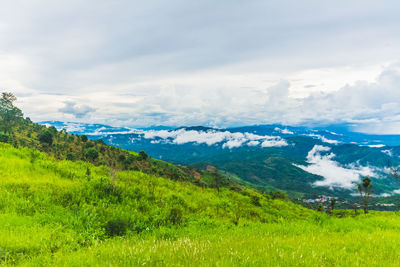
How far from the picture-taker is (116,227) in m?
7.89

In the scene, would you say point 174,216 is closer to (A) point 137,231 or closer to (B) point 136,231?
(A) point 137,231

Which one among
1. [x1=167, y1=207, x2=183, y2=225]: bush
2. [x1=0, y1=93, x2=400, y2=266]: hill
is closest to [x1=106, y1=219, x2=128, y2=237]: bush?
[x1=0, y1=93, x2=400, y2=266]: hill

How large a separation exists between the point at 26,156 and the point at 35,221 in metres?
9.25

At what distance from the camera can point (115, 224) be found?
7.89m

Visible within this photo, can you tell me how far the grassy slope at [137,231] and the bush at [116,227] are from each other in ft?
0.12

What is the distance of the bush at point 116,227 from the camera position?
7.67 meters

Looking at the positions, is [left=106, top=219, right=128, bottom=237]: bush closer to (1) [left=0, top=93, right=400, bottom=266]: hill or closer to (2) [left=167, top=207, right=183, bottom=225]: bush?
(1) [left=0, top=93, right=400, bottom=266]: hill

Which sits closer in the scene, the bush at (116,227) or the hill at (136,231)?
the hill at (136,231)

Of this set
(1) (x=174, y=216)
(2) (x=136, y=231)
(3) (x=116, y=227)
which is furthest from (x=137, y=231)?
(1) (x=174, y=216)

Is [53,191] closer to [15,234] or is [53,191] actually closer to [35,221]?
[35,221]

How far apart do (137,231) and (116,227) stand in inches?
35.0

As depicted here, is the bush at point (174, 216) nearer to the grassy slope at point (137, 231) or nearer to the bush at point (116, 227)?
the grassy slope at point (137, 231)

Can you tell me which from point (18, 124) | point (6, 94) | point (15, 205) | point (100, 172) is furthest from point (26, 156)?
point (18, 124)

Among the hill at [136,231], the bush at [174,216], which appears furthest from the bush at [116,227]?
the bush at [174,216]
